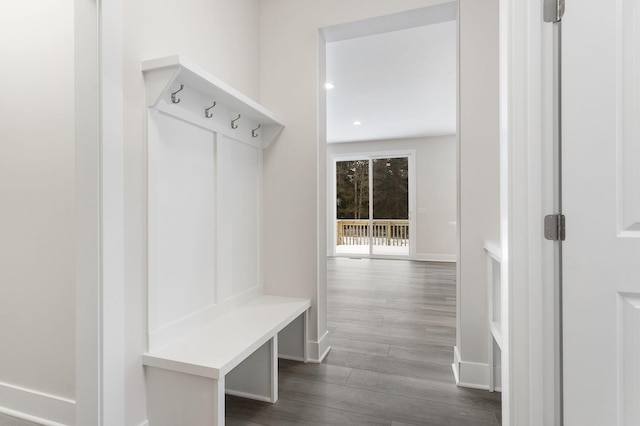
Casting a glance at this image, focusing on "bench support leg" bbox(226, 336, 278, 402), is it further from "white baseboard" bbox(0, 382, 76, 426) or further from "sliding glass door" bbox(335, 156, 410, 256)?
"sliding glass door" bbox(335, 156, 410, 256)

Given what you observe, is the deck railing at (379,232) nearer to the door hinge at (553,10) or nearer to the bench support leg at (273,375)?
the bench support leg at (273,375)

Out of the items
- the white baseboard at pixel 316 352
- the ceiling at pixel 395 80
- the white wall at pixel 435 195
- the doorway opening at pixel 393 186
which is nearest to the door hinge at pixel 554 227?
the doorway opening at pixel 393 186

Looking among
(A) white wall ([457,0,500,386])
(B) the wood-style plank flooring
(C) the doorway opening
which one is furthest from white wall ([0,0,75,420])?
(A) white wall ([457,0,500,386])

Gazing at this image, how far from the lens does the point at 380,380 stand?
78.6 inches

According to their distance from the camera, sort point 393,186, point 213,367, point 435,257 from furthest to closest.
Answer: point 393,186, point 435,257, point 213,367

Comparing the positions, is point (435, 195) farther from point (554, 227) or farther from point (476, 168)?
point (554, 227)

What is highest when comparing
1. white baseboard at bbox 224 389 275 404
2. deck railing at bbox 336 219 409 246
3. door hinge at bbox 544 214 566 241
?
door hinge at bbox 544 214 566 241

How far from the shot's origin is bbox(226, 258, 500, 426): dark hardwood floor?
165cm

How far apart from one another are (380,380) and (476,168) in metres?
1.47

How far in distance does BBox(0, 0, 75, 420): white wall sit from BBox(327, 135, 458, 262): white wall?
21.4 ft

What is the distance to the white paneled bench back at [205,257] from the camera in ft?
4.66

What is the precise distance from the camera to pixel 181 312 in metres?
1.66

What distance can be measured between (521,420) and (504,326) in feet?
1.00

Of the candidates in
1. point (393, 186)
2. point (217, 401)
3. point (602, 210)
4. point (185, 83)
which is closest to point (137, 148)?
point (185, 83)
